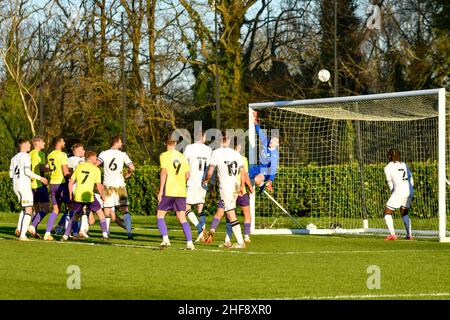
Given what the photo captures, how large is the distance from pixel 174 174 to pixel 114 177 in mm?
3546

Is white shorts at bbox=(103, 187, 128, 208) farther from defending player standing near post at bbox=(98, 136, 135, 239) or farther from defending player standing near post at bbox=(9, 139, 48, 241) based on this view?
defending player standing near post at bbox=(9, 139, 48, 241)

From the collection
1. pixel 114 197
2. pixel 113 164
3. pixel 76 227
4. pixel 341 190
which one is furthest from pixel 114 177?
pixel 341 190

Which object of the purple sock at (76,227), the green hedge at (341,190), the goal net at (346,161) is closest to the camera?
the purple sock at (76,227)

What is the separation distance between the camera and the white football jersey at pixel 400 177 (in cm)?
2089

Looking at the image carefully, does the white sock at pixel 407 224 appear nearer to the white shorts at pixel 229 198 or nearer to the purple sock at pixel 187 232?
the white shorts at pixel 229 198

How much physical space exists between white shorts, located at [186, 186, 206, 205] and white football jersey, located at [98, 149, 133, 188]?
1.34m

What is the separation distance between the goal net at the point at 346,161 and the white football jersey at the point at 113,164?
365 cm

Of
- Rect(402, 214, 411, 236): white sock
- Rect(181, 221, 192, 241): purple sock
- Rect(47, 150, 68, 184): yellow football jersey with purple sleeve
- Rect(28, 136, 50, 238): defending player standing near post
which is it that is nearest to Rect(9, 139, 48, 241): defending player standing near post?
Rect(47, 150, 68, 184): yellow football jersey with purple sleeve

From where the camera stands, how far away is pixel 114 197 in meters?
20.0

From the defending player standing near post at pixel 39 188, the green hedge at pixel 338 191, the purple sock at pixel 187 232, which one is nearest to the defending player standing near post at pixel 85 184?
the defending player standing near post at pixel 39 188

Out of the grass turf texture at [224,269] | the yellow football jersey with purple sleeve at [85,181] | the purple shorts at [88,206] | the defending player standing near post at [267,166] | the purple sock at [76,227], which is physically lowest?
the grass turf texture at [224,269]

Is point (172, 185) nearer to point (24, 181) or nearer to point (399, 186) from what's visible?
point (24, 181)

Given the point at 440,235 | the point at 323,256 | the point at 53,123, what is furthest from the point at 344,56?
the point at 323,256

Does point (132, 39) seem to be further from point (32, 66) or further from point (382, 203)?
point (382, 203)
